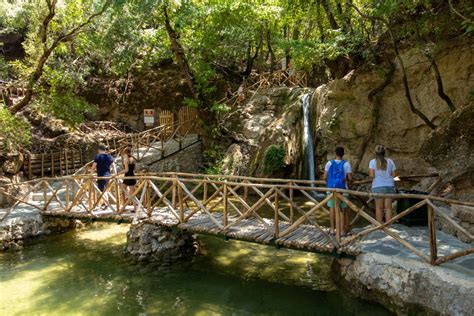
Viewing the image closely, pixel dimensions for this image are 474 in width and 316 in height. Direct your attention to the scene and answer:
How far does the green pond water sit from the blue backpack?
1.92 metres

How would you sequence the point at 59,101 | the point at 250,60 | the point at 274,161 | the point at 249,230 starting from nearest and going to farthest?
Result: the point at 249,230, the point at 59,101, the point at 274,161, the point at 250,60

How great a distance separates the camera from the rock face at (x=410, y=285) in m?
4.97

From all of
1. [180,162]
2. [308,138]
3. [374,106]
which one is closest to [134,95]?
[180,162]

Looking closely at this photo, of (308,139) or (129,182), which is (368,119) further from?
(129,182)

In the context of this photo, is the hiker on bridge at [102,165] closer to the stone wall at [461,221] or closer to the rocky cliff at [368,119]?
the rocky cliff at [368,119]

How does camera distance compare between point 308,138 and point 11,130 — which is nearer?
point 11,130

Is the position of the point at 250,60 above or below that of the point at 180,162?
above

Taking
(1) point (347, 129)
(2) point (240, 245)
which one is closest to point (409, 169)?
(1) point (347, 129)

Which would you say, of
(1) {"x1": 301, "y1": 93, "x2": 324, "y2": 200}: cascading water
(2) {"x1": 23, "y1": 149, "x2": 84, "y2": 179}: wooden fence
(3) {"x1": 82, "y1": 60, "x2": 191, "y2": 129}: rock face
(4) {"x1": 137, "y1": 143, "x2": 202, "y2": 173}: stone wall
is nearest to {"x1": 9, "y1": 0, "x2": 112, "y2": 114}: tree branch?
(2) {"x1": 23, "y1": 149, "x2": 84, "y2": 179}: wooden fence

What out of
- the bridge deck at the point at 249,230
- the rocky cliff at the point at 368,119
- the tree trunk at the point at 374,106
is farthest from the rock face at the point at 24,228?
the tree trunk at the point at 374,106

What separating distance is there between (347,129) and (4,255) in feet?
36.4

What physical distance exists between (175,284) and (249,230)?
186 centimetres

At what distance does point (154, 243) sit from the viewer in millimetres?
9039

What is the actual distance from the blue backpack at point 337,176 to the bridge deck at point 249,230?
0.93 metres
